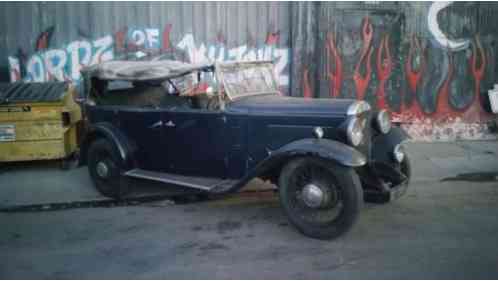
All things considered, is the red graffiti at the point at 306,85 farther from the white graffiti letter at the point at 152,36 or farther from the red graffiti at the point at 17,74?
the red graffiti at the point at 17,74

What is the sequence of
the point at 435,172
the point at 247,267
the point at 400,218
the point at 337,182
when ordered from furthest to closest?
the point at 435,172 < the point at 400,218 < the point at 337,182 < the point at 247,267

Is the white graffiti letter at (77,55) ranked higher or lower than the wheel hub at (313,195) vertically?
higher

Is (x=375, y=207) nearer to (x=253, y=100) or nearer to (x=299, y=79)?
(x=253, y=100)

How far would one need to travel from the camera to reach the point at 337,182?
451 centimetres

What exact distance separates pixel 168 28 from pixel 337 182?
5.12 meters

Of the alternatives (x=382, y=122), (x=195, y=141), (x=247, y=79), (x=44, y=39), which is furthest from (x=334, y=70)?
(x=44, y=39)

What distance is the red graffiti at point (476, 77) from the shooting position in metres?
9.10

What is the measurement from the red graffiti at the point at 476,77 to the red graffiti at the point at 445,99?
1.11 ft

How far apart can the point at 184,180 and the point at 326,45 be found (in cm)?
438

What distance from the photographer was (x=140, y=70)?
19.3 feet

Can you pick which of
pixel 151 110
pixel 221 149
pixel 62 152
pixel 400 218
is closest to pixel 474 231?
pixel 400 218

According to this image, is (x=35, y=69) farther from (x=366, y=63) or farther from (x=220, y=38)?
(x=366, y=63)

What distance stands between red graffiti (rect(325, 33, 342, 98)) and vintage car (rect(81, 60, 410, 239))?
10.1 ft

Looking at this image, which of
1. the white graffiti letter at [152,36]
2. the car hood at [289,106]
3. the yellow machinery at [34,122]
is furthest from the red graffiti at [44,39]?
the car hood at [289,106]
